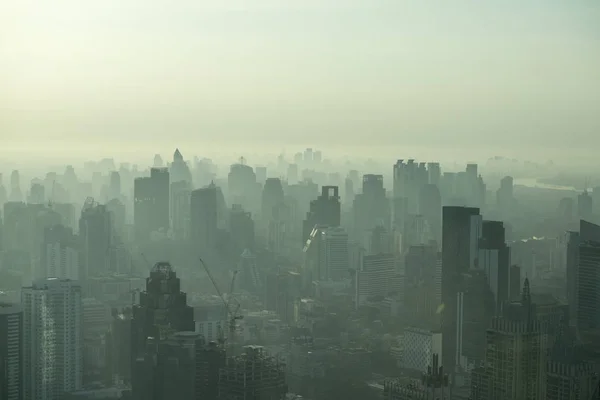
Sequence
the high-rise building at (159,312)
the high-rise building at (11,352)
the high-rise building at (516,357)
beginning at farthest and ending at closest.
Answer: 1. the high-rise building at (159,312)
2. the high-rise building at (11,352)
3. the high-rise building at (516,357)

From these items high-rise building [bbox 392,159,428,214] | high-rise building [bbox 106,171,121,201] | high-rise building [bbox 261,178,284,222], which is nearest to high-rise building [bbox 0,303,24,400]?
high-rise building [bbox 106,171,121,201]

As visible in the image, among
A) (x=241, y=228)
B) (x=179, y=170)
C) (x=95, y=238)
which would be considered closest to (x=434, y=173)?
(x=179, y=170)

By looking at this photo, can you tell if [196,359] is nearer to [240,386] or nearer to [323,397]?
[240,386]

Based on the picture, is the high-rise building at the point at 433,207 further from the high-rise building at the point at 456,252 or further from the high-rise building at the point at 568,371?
the high-rise building at the point at 568,371

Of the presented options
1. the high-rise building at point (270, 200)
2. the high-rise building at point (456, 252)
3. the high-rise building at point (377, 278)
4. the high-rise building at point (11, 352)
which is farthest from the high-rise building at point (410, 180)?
the high-rise building at point (11, 352)

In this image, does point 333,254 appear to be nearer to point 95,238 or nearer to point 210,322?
point 95,238

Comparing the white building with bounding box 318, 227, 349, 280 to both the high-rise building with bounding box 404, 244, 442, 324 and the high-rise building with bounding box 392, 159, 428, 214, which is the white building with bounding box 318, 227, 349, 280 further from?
the high-rise building with bounding box 404, 244, 442, 324

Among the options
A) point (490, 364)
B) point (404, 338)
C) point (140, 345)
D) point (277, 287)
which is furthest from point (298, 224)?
point (490, 364)
